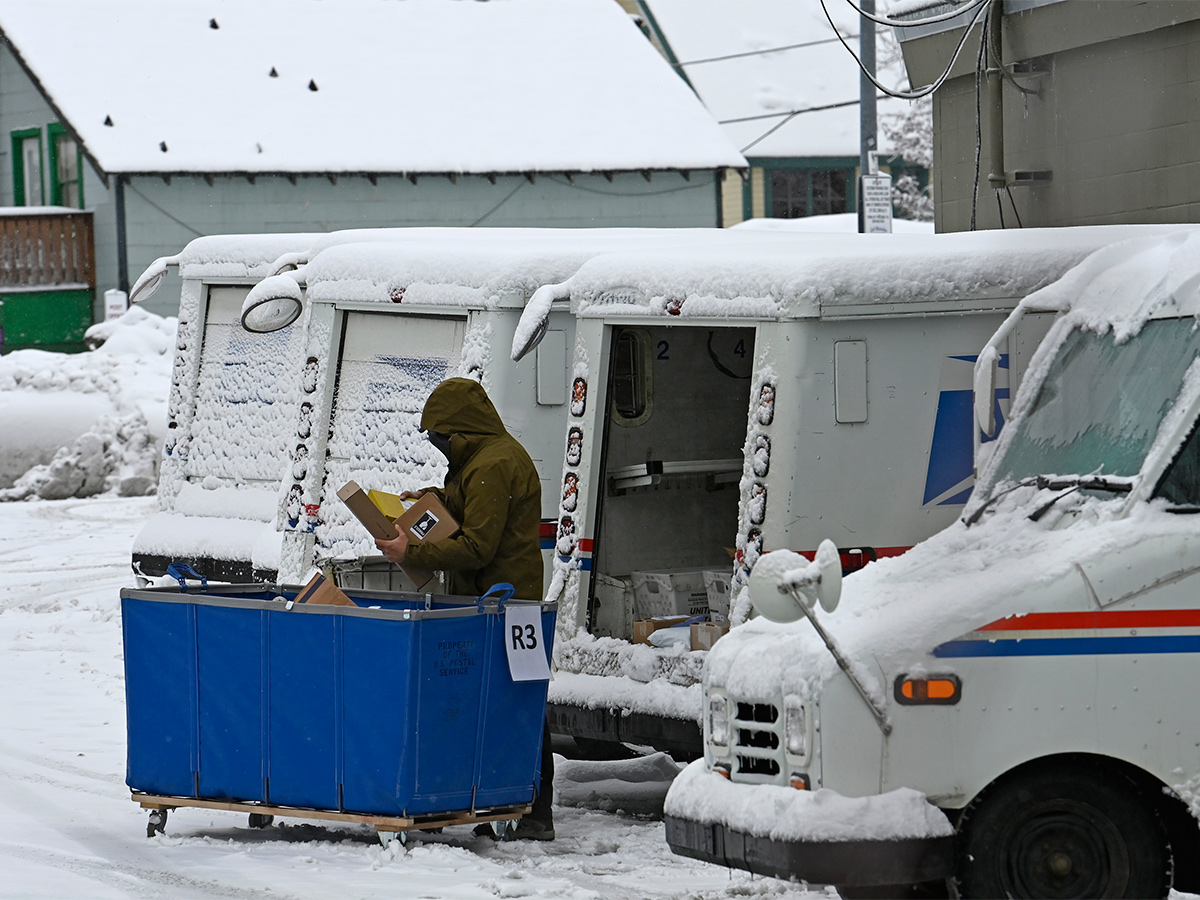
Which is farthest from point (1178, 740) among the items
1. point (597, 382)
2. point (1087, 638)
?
point (597, 382)

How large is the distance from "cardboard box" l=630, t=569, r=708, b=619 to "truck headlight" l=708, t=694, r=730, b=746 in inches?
125

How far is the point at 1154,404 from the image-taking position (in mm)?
6352

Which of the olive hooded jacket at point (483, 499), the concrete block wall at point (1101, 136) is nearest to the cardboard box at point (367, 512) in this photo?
the olive hooded jacket at point (483, 499)

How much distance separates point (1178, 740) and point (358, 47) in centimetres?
3201

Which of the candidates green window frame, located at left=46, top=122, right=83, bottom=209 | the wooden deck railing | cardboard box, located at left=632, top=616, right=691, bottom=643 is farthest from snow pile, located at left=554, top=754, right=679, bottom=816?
green window frame, located at left=46, top=122, right=83, bottom=209

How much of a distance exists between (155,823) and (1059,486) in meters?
3.98

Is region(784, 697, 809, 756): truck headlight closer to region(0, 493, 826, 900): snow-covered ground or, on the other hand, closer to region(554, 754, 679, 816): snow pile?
region(0, 493, 826, 900): snow-covered ground

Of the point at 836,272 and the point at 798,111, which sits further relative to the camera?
the point at 798,111

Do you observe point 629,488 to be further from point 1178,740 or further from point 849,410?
point 1178,740

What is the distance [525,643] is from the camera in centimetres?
759

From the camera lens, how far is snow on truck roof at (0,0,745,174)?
1282 inches

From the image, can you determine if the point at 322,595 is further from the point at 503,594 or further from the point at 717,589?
the point at 717,589

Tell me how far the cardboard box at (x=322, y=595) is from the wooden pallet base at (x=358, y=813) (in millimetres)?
821

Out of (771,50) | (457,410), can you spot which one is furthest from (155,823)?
(771,50)
